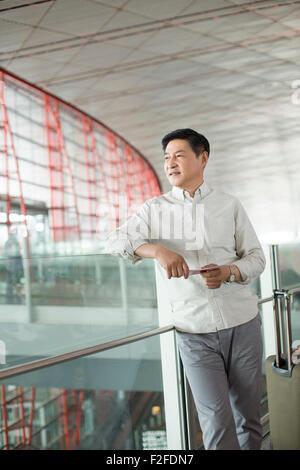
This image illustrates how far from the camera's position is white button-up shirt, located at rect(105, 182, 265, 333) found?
2305mm

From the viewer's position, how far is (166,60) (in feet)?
40.7

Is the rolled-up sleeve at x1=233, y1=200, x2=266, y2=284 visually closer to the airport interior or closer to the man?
the man

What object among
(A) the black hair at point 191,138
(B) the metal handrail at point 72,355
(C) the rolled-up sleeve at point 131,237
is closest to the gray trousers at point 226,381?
(B) the metal handrail at point 72,355

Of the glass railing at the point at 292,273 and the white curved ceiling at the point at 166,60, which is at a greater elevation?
the white curved ceiling at the point at 166,60

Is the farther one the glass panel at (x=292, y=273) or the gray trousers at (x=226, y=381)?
the glass panel at (x=292, y=273)

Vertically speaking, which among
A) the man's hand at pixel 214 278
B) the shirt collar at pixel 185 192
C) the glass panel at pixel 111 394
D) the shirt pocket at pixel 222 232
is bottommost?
the glass panel at pixel 111 394

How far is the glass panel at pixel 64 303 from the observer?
27.7 ft

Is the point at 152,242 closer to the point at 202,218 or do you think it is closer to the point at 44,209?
the point at 202,218

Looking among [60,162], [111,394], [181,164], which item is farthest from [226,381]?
[111,394]

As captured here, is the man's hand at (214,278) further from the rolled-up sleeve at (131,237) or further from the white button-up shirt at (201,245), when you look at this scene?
the rolled-up sleeve at (131,237)

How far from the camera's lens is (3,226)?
14844 mm
